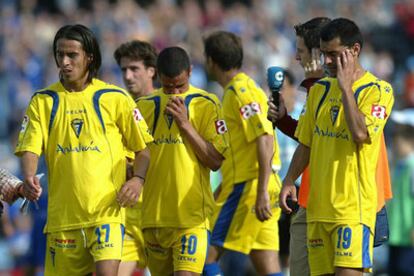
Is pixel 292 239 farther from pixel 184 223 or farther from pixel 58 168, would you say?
pixel 58 168

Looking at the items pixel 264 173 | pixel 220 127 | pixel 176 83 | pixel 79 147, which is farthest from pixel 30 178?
pixel 264 173

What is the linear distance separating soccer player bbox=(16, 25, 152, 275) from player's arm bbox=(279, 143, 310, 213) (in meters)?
1.11

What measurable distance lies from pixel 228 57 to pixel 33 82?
11.7m

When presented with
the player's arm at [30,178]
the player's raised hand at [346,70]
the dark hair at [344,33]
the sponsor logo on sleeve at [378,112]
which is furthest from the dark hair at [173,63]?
the sponsor logo on sleeve at [378,112]

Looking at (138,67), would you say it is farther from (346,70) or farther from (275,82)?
(346,70)

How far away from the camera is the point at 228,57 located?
37.4ft

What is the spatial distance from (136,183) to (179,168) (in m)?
0.94

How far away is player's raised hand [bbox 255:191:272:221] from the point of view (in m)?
10.7

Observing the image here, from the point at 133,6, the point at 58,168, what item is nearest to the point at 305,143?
the point at 58,168

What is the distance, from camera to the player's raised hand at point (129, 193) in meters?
A: 8.95

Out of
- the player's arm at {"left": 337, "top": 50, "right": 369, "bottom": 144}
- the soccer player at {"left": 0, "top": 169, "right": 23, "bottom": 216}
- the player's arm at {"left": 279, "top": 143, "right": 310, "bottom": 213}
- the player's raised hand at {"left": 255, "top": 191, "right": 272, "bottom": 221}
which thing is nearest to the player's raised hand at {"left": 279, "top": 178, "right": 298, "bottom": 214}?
the player's arm at {"left": 279, "top": 143, "right": 310, "bottom": 213}

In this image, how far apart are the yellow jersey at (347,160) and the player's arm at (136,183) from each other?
1.34 metres

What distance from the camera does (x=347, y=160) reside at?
856cm

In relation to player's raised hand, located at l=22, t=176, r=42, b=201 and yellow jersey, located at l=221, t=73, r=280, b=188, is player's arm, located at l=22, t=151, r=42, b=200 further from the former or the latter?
yellow jersey, located at l=221, t=73, r=280, b=188
